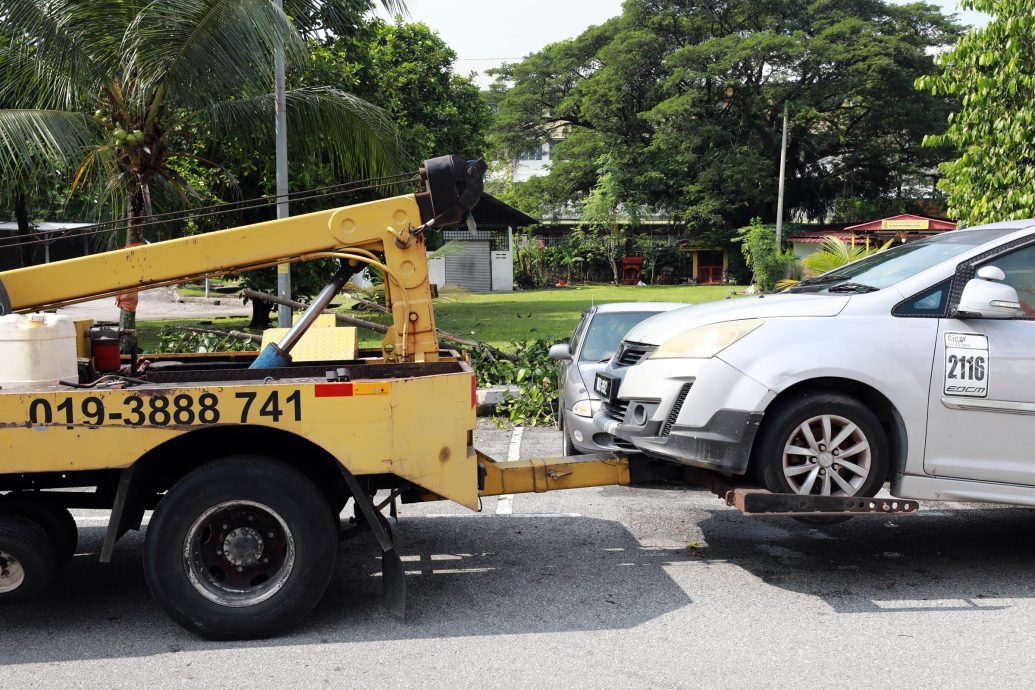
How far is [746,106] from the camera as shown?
49.3 m

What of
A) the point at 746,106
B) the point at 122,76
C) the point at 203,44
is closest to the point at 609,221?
the point at 746,106

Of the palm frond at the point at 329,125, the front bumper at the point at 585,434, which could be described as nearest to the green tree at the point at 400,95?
the palm frond at the point at 329,125

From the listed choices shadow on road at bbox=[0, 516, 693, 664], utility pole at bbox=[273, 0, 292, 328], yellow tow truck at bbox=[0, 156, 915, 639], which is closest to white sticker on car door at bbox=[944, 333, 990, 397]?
yellow tow truck at bbox=[0, 156, 915, 639]

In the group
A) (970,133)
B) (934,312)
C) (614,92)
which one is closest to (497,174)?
(614,92)

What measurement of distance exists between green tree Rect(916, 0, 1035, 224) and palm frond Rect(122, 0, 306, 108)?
7.55m

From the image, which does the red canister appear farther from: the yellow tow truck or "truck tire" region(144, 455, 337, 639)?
"truck tire" region(144, 455, 337, 639)

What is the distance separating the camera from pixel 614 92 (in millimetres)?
50281

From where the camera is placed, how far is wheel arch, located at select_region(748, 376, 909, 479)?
532 centimetres

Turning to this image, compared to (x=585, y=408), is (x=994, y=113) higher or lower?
higher

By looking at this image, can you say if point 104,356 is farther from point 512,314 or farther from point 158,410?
point 512,314

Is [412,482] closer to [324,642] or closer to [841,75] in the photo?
[324,642]

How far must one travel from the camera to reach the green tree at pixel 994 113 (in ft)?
34.9

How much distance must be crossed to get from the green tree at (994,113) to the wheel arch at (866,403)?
6.11 metres

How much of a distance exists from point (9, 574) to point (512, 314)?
2348 cm
